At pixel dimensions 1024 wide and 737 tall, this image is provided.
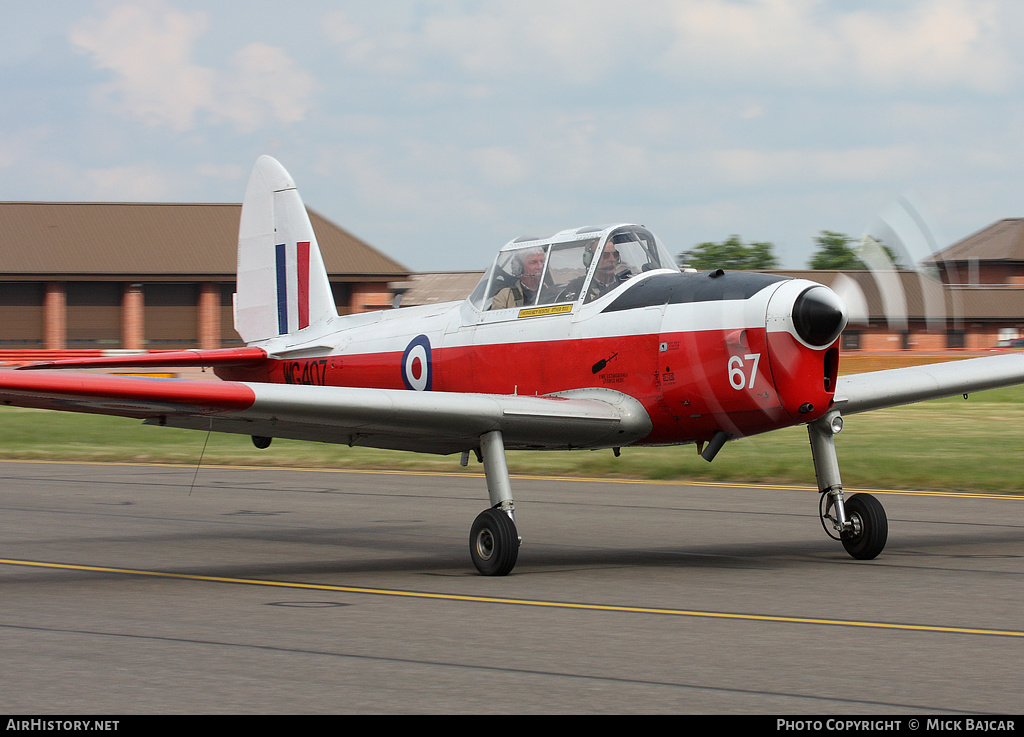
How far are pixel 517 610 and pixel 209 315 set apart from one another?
51.2 meters

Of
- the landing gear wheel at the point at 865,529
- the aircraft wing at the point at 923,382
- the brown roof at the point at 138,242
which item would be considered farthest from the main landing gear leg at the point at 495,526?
the brown roof at the point at 138,242

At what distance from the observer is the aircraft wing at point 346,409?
837cm

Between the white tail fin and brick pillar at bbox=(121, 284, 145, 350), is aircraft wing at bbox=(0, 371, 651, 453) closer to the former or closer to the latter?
the white tail fin

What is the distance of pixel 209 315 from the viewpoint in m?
56.6

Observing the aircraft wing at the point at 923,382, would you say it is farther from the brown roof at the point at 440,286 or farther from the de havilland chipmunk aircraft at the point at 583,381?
the brown roof at the point at 440,286

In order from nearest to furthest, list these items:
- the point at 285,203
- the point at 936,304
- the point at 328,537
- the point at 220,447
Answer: the point at 936,304
the point at 328,537
the point at 285,203
the point at 220,447

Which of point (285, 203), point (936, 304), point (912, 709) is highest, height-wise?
point (285, 203)

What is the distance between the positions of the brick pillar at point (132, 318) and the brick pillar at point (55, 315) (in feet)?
8.57

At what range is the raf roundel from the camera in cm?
1130

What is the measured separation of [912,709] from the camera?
4.96m

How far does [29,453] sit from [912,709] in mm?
20126

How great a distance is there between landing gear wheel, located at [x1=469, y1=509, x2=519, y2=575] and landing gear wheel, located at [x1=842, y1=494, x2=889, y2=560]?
8.90 ft

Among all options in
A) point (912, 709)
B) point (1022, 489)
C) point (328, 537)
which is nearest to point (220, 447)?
point (328, 537)

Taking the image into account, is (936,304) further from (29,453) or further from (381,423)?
(29,453)
